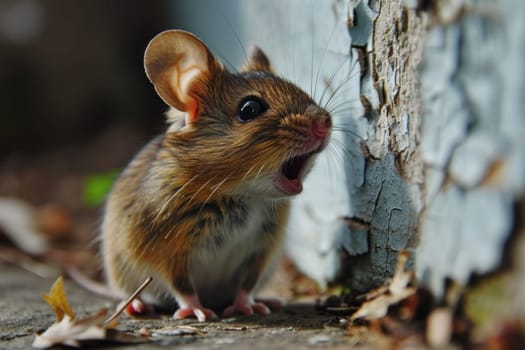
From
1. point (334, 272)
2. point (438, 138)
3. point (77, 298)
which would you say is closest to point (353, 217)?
point (334, 272)

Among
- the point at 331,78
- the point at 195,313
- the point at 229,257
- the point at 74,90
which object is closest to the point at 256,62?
the point at 331,78

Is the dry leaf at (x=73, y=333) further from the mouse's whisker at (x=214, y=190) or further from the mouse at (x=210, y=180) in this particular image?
the mouse's whisker at (x=214, y=190)

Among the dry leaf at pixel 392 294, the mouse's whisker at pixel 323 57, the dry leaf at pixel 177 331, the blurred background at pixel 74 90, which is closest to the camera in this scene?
the dry leaf at pixel 392 294

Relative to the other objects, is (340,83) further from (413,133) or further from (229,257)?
(229,257)

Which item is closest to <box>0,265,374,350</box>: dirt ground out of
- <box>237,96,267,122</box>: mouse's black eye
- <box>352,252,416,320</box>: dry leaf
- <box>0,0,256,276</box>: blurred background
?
<box>352,252,416,320</box>: dry leaf

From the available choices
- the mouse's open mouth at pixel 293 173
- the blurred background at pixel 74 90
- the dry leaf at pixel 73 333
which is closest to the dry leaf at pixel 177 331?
the dry leaf at pixel 73 333

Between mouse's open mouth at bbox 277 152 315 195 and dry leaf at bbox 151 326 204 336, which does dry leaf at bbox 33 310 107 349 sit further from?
mouse's open mouth at bbox 277 152 315 195
